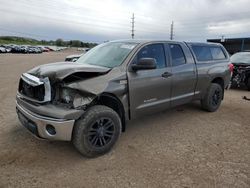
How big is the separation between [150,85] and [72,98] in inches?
60.4

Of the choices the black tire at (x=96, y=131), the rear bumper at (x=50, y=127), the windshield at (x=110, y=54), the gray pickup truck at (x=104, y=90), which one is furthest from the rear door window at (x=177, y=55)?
the rear bumper at (x=50, y=127)

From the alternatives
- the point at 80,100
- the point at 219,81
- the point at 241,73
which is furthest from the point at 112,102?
the point at 241,73

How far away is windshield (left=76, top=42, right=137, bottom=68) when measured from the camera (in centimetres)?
416

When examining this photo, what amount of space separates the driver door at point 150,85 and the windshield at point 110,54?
241mm

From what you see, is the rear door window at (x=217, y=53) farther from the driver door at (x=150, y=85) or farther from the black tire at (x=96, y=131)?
the black tire at (x=96, y=131)

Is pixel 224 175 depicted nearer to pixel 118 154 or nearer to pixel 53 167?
pixel 118 154

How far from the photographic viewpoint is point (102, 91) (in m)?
3.56

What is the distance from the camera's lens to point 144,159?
3613 millimetres

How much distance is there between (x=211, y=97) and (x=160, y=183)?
3.63 metres

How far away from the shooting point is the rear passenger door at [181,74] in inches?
191

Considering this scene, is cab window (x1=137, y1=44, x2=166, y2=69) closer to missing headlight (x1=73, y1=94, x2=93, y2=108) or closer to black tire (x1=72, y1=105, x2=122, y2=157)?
black tire (x1=72, y1=105, x2=122, y2=157)

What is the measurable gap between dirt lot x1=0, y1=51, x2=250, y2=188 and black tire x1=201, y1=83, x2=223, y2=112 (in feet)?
2.63

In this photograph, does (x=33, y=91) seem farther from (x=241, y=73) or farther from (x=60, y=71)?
(x=241, y=73)

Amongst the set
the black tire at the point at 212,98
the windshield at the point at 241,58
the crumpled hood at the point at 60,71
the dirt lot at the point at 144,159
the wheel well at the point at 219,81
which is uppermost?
the crumpled hood at the point at 60,71
